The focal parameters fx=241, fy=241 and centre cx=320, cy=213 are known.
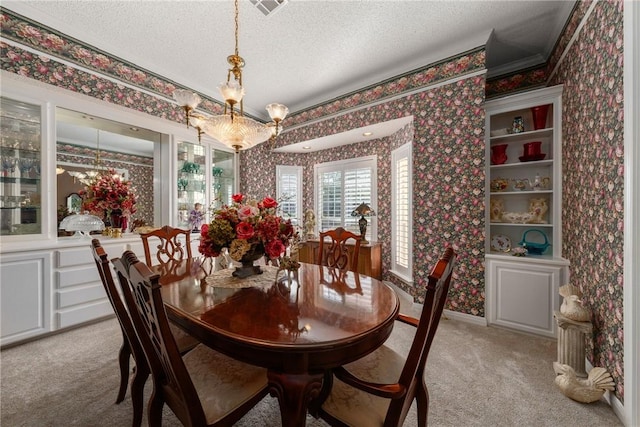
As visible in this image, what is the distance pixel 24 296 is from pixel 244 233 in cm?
247

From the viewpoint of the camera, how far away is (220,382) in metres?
1.12

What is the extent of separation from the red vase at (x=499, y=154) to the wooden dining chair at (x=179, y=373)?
10.3ft

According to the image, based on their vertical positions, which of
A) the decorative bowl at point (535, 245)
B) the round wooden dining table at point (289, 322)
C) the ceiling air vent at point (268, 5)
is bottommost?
the round wooden dining table at point (289, 322)

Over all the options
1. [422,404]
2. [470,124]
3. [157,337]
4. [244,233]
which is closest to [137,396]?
[157,337]

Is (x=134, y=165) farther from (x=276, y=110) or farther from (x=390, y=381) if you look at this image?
(x=390, y=381)

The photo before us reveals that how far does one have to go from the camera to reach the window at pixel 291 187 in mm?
4785

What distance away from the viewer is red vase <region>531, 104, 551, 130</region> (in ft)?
8.33

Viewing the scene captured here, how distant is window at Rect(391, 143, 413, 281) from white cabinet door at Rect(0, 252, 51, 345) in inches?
155

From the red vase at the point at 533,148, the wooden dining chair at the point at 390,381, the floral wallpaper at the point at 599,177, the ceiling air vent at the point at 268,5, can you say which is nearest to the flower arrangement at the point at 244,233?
the wooden dining chair at the point at 390,381

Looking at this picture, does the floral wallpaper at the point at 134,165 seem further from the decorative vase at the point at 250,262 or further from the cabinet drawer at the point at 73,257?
the decorative vase at the point at 250,262

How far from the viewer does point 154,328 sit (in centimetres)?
91

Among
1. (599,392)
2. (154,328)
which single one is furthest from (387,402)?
(599,392)

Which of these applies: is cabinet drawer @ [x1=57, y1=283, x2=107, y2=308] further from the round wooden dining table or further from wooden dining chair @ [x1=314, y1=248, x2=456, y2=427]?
wooden dining chair @ [x1=314, y1=248, x2=456, y2=427]

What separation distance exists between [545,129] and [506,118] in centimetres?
51
